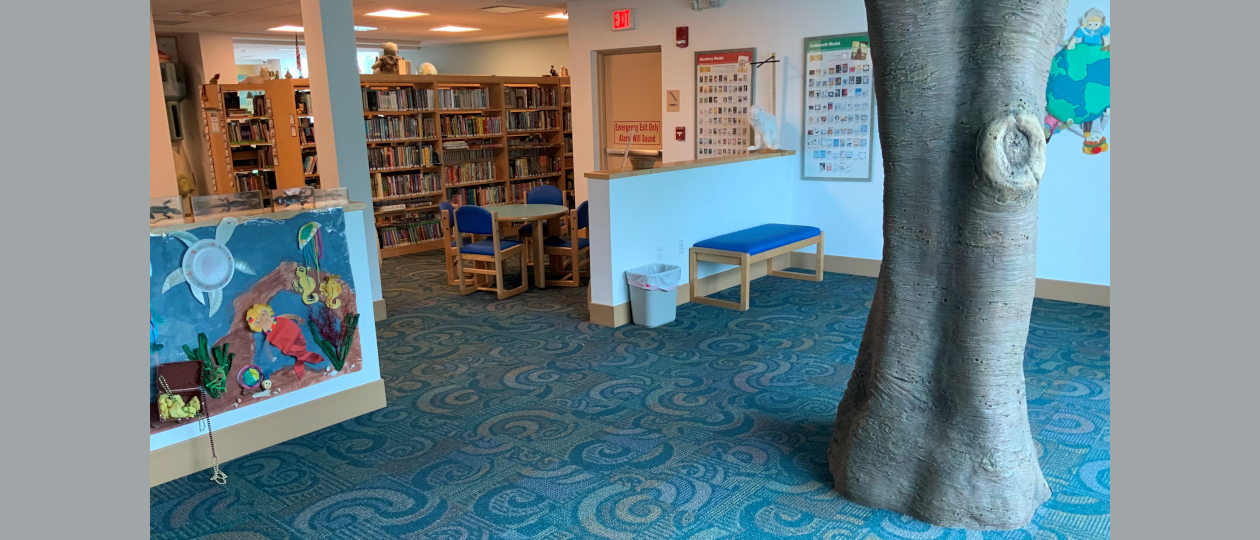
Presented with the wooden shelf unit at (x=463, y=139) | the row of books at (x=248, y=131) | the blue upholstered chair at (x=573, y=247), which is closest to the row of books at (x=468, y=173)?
the wooden shelf unit at (x=463, y=139)

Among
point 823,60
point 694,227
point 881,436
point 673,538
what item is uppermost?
point 823,60

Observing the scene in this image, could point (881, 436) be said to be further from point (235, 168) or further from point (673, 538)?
point (235, 168)

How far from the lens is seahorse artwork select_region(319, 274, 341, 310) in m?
3.63

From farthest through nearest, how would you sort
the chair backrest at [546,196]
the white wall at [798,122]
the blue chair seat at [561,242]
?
the chair backrest at [546,196], the blue chair seat at [561,242], the white wall at [798,122]

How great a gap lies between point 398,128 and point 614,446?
639 cm

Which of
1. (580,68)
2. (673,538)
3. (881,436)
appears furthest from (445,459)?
(580,68)

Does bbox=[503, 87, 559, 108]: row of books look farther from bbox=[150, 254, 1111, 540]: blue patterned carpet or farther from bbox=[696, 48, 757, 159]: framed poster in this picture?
bbox=[150, 254, 1111, 540]: blue patterned carpet

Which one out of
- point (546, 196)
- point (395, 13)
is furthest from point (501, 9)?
point (546, 196)

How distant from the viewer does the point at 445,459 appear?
11.1 ft

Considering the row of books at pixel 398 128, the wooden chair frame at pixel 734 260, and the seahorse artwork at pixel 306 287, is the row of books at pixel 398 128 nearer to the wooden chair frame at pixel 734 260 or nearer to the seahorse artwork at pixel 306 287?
the wooden chair frame at pixel 734 260

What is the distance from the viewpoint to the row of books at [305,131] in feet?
27.3

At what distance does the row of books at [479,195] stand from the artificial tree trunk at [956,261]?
7312mm

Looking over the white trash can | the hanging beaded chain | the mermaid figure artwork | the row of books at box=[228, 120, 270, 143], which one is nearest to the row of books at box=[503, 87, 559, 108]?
the row of books at box=[228, 120, 270, 143]

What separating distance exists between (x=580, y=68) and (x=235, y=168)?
4.46m
